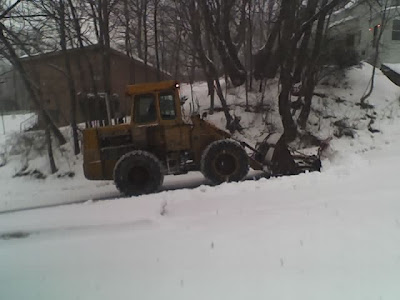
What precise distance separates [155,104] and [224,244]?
6183mm

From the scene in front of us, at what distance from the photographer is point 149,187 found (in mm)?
10688

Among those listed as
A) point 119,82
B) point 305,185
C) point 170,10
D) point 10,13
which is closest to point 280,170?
point 305,185

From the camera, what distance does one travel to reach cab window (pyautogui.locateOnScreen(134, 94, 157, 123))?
10.7 m

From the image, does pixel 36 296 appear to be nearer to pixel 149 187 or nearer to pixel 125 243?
pixel 125 243

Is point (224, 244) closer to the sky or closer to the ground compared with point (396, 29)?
closer to the ground

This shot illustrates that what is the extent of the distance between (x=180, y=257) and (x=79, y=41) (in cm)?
1696

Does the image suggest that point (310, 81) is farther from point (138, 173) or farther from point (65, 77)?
point (65, 77)

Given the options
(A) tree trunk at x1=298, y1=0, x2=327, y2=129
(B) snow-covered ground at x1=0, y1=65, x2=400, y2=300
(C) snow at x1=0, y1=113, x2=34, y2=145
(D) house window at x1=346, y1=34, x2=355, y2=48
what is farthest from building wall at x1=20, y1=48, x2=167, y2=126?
(B) snow-covered ground at x1=0, y1=65, x2=400, y2=300

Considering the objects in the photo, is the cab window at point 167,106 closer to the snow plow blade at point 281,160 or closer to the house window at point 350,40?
the snow plow blade at point 281,160

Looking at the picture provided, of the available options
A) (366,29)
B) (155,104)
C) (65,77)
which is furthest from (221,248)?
(366,29)


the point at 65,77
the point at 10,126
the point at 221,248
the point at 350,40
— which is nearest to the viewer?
the point at 221,248

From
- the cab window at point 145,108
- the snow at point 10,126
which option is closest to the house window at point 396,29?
the snow at point 10,126

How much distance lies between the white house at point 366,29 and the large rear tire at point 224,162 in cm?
1956

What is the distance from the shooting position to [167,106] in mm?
10836
